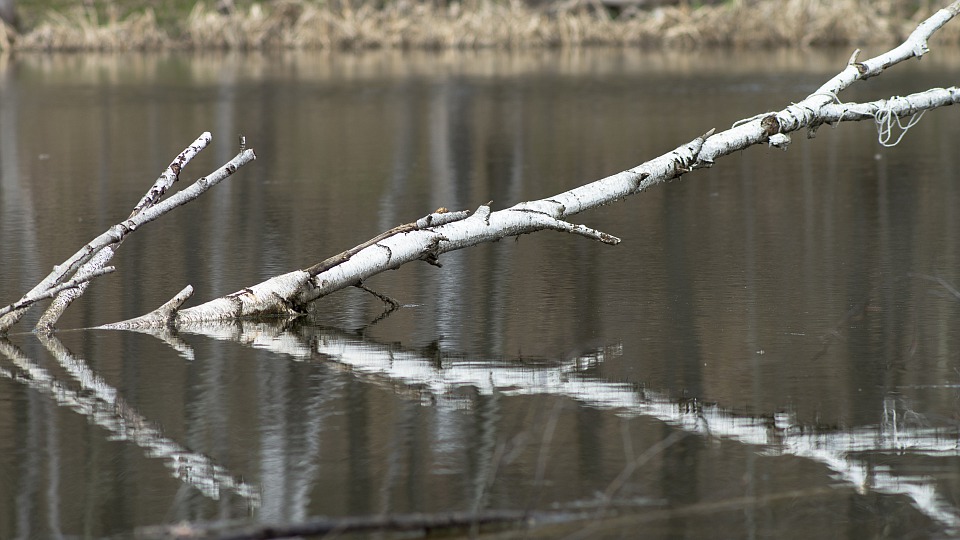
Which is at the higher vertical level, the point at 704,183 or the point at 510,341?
the point at 704,183

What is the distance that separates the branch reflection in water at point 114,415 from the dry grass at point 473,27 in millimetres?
30191

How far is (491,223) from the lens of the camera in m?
8.84

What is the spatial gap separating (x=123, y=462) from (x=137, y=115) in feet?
55.5

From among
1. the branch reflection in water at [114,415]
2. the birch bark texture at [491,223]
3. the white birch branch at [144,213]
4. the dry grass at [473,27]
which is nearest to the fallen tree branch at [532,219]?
the birch bark texture at [491,223]

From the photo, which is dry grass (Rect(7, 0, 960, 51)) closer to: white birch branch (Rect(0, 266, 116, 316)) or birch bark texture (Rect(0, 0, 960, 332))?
birch bark texture (Rect(0, 0, 960, 332))

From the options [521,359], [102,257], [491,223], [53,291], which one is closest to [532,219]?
[491,223]

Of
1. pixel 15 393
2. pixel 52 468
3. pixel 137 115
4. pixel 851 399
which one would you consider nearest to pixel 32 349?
pixel 15 393

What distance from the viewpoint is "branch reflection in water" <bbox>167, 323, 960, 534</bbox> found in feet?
18.0

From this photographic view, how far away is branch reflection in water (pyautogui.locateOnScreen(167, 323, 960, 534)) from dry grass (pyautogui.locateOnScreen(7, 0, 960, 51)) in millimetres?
29469

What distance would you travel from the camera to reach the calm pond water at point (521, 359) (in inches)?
209

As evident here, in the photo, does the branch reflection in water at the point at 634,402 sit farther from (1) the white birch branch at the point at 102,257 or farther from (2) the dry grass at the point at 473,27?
(2) the dry grass at the point at 473,27

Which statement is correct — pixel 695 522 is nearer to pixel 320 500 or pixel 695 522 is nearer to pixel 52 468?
pixel 320 500

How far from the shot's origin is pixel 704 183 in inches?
563

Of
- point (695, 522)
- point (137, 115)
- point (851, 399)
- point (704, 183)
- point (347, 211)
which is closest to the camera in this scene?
point (695, 522)
